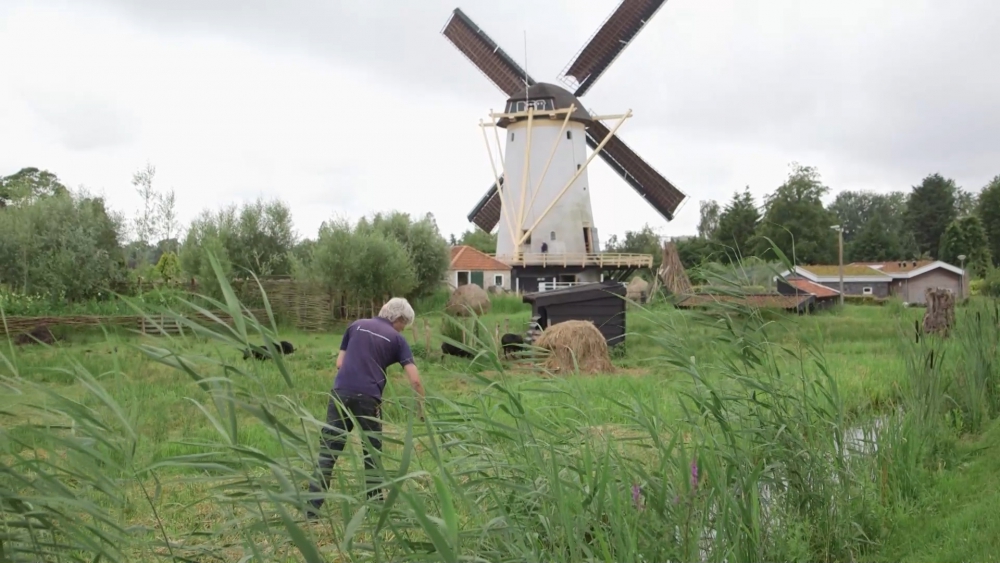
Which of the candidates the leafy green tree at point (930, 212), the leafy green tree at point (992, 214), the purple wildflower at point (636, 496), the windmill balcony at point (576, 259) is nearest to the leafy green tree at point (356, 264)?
the windmill balcony at point (576, 259)

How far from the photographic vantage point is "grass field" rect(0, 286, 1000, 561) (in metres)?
2.49

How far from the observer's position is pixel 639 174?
1348 inches

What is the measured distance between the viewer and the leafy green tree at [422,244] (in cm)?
2909

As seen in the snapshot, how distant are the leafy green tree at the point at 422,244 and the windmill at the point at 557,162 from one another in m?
3.46

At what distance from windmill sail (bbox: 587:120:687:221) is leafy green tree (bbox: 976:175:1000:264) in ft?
79.1

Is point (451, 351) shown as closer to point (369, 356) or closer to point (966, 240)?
point (369, 356)

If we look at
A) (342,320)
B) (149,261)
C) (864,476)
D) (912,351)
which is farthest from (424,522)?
(149,261)

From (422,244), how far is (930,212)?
40903 mm

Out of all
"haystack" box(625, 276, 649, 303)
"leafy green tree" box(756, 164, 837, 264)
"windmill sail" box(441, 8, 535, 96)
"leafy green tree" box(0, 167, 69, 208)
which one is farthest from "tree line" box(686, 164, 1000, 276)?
"leafy green tree" box(0, 167, 69, 208)

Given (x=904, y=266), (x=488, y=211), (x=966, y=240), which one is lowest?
(x=904, y=266)

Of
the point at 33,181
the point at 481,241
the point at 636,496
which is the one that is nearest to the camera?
the point at 636,496

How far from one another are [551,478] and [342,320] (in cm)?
2107

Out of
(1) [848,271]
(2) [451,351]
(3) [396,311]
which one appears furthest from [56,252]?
(1) [848,271]

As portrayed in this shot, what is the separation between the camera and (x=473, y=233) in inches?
2601
